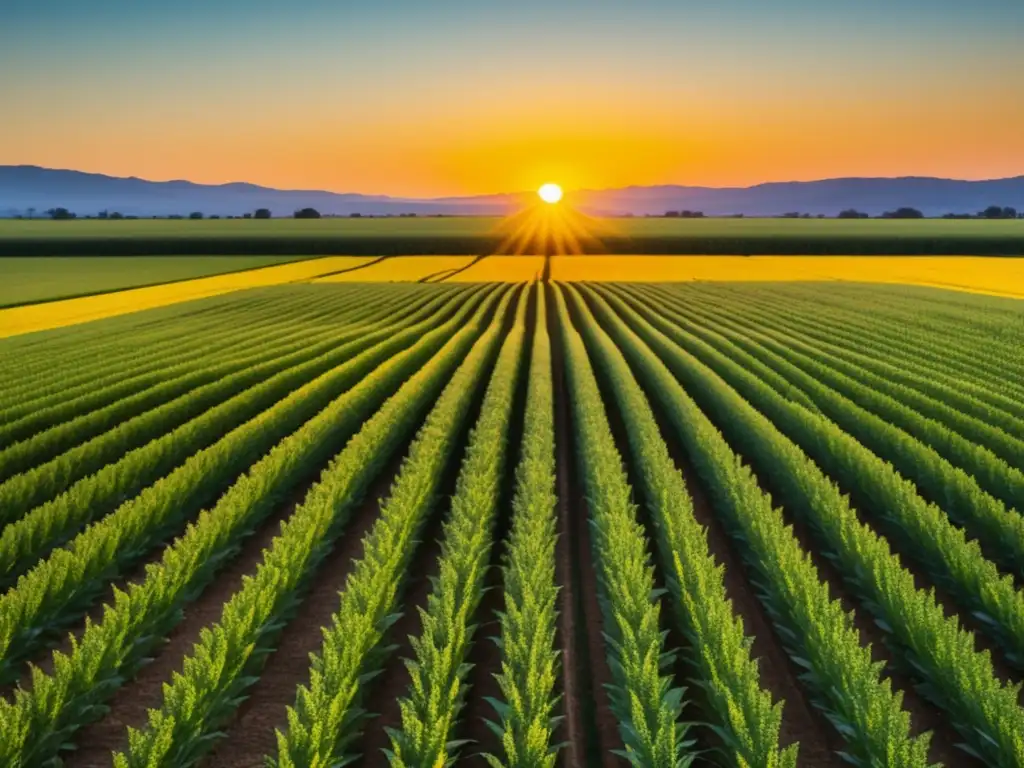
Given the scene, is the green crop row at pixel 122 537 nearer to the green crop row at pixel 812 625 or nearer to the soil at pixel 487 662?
the soil at pixel 487 662

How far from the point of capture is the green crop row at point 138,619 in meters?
5.04

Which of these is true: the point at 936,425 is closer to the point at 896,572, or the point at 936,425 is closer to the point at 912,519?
the point at 912,519

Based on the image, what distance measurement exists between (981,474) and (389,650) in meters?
7.88

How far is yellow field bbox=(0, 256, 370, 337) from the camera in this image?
31906mm

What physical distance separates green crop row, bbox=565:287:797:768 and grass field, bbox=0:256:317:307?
125 ft

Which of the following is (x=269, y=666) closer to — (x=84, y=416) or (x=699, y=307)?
(x=84, y=416)

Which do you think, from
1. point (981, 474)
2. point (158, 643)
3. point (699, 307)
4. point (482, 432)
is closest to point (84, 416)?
point (482, 432)

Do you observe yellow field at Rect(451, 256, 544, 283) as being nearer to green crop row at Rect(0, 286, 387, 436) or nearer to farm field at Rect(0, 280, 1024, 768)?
green crop row at Rect(0, 286, 387, 436)

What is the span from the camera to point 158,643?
6520 mm

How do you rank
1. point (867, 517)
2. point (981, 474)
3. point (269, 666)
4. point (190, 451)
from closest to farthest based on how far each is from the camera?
1. point (269, 666)
2. point (867, 517)
3. point (981, 474)
4. point (190, 451)

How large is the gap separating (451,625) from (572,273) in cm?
5036

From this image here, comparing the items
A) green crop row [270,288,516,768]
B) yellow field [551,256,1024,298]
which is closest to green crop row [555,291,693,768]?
green crop row [270,288,516,768]

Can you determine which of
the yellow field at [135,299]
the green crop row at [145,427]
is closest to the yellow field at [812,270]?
the yellow field at [135,299]

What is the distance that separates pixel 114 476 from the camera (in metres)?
9.78
